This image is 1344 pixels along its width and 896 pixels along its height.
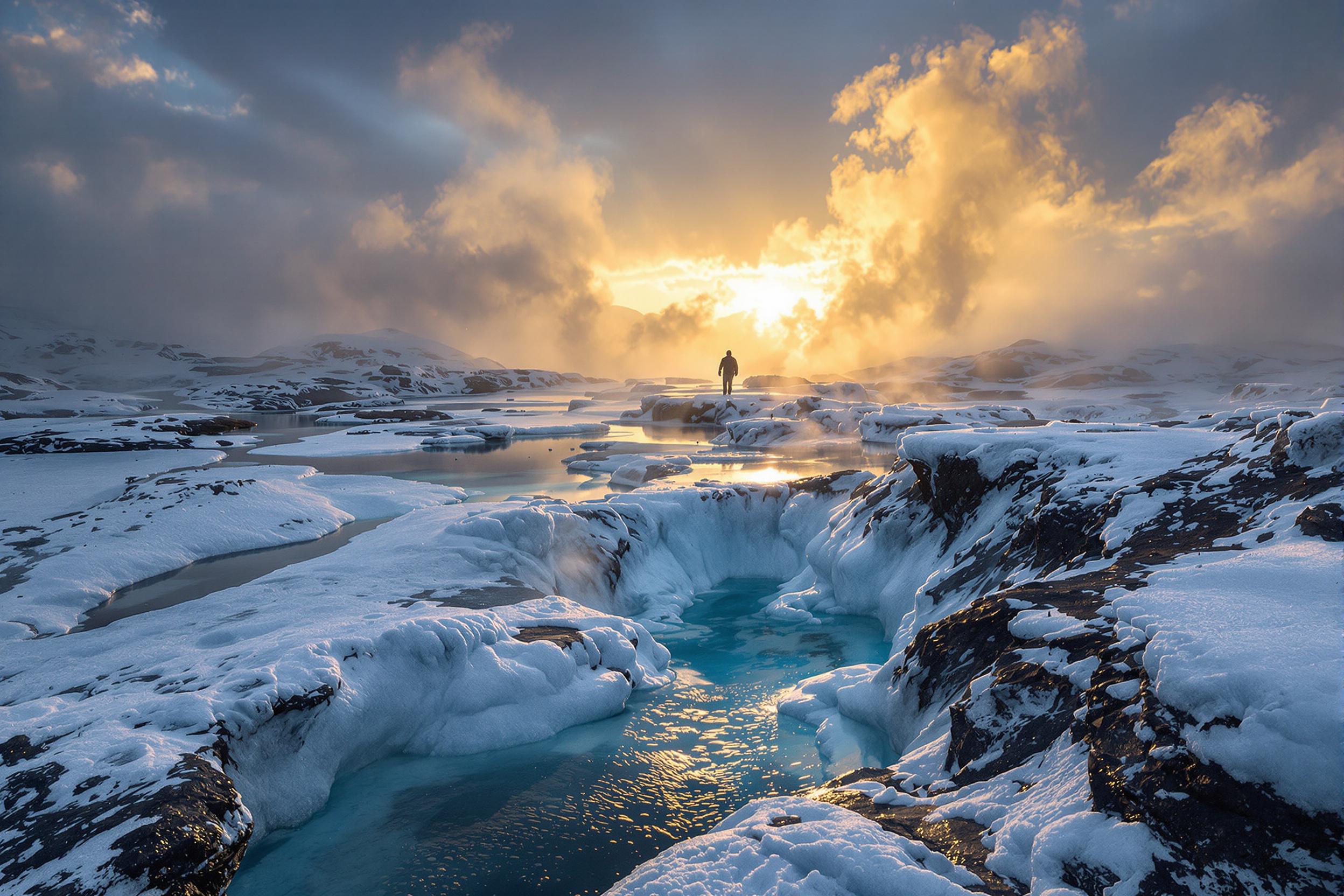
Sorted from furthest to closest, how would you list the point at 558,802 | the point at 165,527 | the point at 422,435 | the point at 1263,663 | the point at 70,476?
1. the point at 422,435
2. the point at 70,476
3. the point at 165,527
4. the point at 558,802
5. the point at 1263,663

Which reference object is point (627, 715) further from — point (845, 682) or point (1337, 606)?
point (1337, 606)

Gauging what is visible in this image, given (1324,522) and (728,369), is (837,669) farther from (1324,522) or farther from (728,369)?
(728,369)

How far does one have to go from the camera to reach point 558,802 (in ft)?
20.8

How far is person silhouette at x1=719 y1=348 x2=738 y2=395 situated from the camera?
172ft

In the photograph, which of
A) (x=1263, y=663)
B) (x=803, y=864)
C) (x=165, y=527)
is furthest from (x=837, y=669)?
(x=165, y=527)

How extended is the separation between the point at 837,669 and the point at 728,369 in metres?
45.2

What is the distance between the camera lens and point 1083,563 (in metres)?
6.70

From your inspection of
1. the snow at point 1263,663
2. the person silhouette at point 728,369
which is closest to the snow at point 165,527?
the snow at point 1263,663

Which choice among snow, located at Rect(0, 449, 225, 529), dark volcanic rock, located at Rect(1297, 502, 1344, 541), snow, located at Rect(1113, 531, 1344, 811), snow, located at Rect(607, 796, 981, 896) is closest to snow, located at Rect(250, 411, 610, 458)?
snow, located at Rect(0, 449, 225, 529)

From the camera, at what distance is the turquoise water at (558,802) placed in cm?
534

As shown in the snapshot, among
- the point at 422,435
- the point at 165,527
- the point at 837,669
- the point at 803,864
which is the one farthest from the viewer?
the point at 422,435

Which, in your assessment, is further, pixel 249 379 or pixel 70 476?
pixel 249 379

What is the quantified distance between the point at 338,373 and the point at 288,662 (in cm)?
11551

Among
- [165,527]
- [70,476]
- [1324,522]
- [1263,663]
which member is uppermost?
[1324,522]
